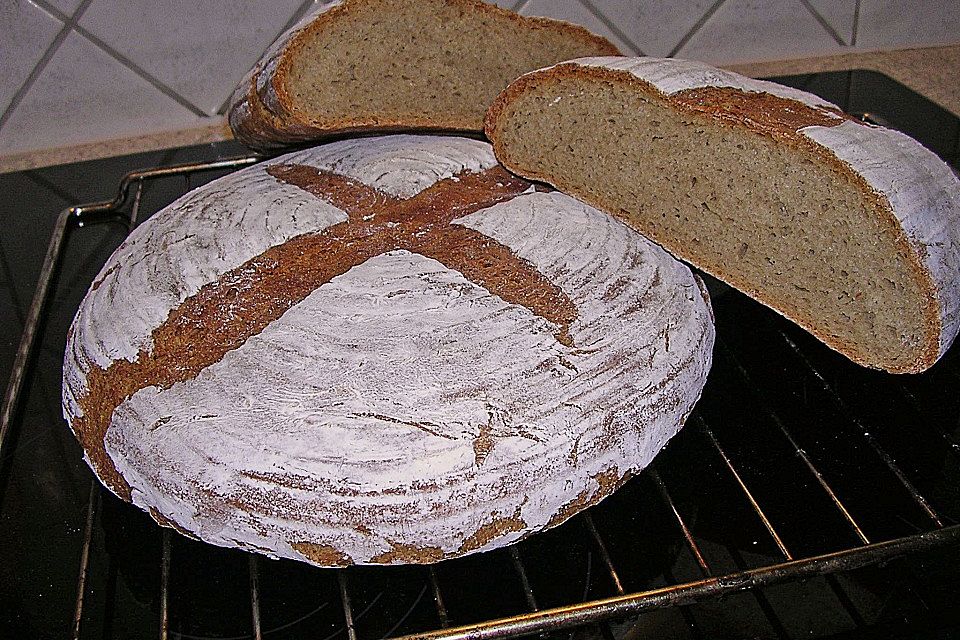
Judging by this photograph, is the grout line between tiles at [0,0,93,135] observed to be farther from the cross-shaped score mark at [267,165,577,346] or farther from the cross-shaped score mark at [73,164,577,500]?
the cross-shaped score mark at [73,164,577,500]

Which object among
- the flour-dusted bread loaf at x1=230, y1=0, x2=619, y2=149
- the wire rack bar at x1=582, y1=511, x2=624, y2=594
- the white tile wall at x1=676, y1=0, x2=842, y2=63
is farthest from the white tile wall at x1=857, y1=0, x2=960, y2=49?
the wire rack bar at x1=582, y1=511, x2=624, y2=594

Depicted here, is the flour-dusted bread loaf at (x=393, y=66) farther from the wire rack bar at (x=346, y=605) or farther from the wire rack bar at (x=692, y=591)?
the wire rack bar at (x=692, y=591)

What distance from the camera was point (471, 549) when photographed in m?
1.31

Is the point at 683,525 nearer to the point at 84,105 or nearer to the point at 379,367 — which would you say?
the point at 379,367

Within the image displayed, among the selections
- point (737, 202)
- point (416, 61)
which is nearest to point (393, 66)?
point (416, 61)

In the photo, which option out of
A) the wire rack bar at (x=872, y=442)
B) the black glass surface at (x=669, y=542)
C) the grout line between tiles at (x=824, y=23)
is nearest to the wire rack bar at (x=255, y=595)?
the black glass surface at (x=669, y=542)

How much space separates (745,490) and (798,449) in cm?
17

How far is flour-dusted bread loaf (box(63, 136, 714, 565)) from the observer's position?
4.13ft

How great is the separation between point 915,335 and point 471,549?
844 mm

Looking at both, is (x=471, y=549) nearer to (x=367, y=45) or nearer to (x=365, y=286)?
(x=365, y=286)

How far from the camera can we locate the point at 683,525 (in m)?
1.37

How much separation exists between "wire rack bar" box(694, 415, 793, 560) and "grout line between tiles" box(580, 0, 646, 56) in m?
1.51

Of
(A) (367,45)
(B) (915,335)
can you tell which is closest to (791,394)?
(B) (915,335)

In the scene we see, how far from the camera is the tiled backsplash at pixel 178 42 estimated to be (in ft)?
7.85
